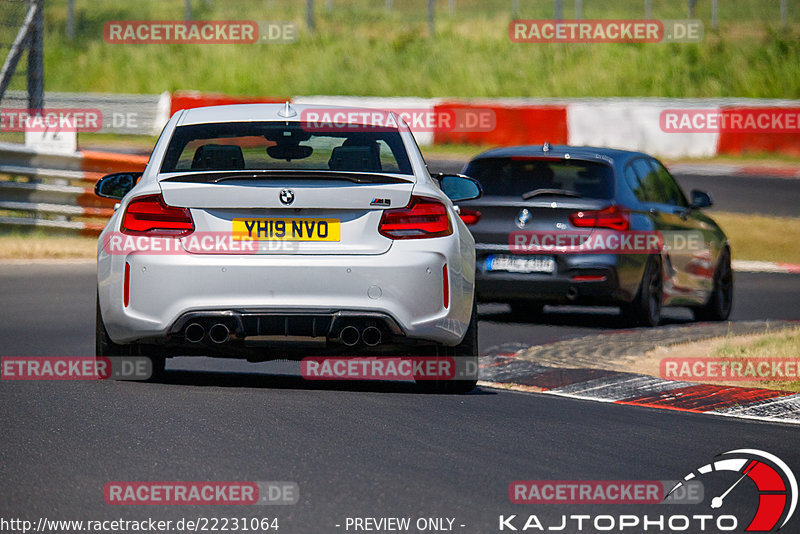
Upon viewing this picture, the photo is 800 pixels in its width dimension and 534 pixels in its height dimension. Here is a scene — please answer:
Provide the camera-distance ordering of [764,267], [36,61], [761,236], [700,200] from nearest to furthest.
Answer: [700,200], [36,61], [764,267], [761,236]

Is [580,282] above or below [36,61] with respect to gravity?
below

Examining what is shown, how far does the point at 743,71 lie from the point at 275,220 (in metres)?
36.0

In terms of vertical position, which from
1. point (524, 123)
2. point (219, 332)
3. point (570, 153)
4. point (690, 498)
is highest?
point (524, 123)

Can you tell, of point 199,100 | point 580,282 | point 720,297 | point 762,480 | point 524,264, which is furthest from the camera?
point 199,100

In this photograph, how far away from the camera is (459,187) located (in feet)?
29.8

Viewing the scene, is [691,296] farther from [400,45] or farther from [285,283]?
[400,45]

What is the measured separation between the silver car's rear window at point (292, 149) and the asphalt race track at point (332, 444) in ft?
4.13

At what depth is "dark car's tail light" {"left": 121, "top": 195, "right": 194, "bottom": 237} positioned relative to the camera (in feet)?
26.0

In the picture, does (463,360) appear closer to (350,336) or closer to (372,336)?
(372,336)

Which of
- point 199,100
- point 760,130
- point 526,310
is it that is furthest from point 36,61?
point 760,130

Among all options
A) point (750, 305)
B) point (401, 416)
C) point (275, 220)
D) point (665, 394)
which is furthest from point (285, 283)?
point (750, 305)

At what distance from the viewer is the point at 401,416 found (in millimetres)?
7852

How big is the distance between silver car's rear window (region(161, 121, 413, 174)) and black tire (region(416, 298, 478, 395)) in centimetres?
94

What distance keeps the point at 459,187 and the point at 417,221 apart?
43.1 inches
